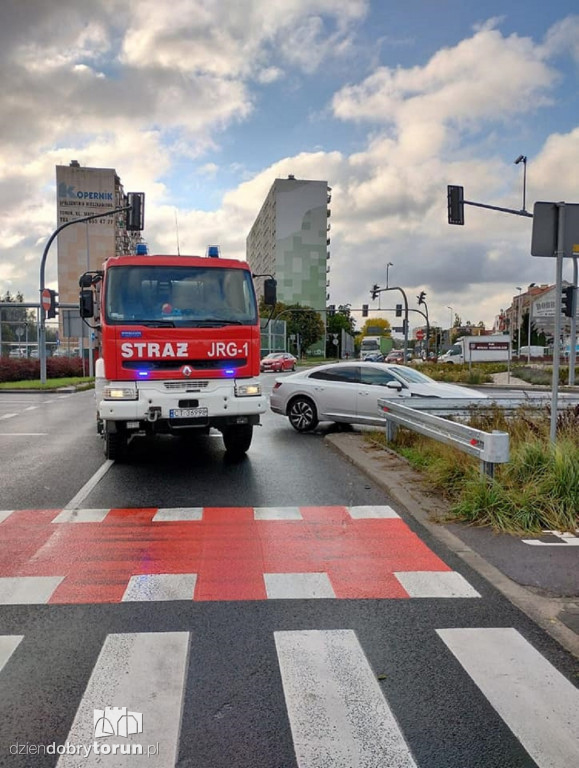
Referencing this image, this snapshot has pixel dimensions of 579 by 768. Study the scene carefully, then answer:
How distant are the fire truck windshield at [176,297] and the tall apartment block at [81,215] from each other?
109 m

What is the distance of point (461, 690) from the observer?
3297mm

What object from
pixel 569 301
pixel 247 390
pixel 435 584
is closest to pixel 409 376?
pixel 247 390

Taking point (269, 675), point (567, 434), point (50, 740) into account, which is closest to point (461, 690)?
point (269, 675)

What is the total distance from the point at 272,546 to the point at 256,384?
3914 millimetres

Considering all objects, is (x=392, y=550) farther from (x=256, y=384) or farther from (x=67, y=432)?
(x=67, y=432)

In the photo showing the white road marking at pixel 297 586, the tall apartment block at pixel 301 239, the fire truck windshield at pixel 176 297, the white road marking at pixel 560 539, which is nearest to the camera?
the white road marking at pixel 297 586

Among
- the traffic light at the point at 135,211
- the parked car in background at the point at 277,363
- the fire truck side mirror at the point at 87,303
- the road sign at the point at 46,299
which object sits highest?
the traffic light at the point at 135,211

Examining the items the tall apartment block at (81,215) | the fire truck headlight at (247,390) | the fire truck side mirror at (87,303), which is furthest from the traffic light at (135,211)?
the tall apartment block at (81,215)

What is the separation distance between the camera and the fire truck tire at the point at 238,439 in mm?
10148

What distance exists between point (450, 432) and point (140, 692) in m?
5.38

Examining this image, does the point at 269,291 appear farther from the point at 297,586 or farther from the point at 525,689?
the point at 525,689

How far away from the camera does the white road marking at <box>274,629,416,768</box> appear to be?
2.77m

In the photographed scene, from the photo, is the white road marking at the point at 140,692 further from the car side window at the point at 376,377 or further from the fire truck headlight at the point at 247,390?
the car side window at the point at 376,377

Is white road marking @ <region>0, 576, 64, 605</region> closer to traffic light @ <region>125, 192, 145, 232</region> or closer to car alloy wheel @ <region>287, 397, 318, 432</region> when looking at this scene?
car alloy wheel @ <region>287, 397, 318, 432</region>
